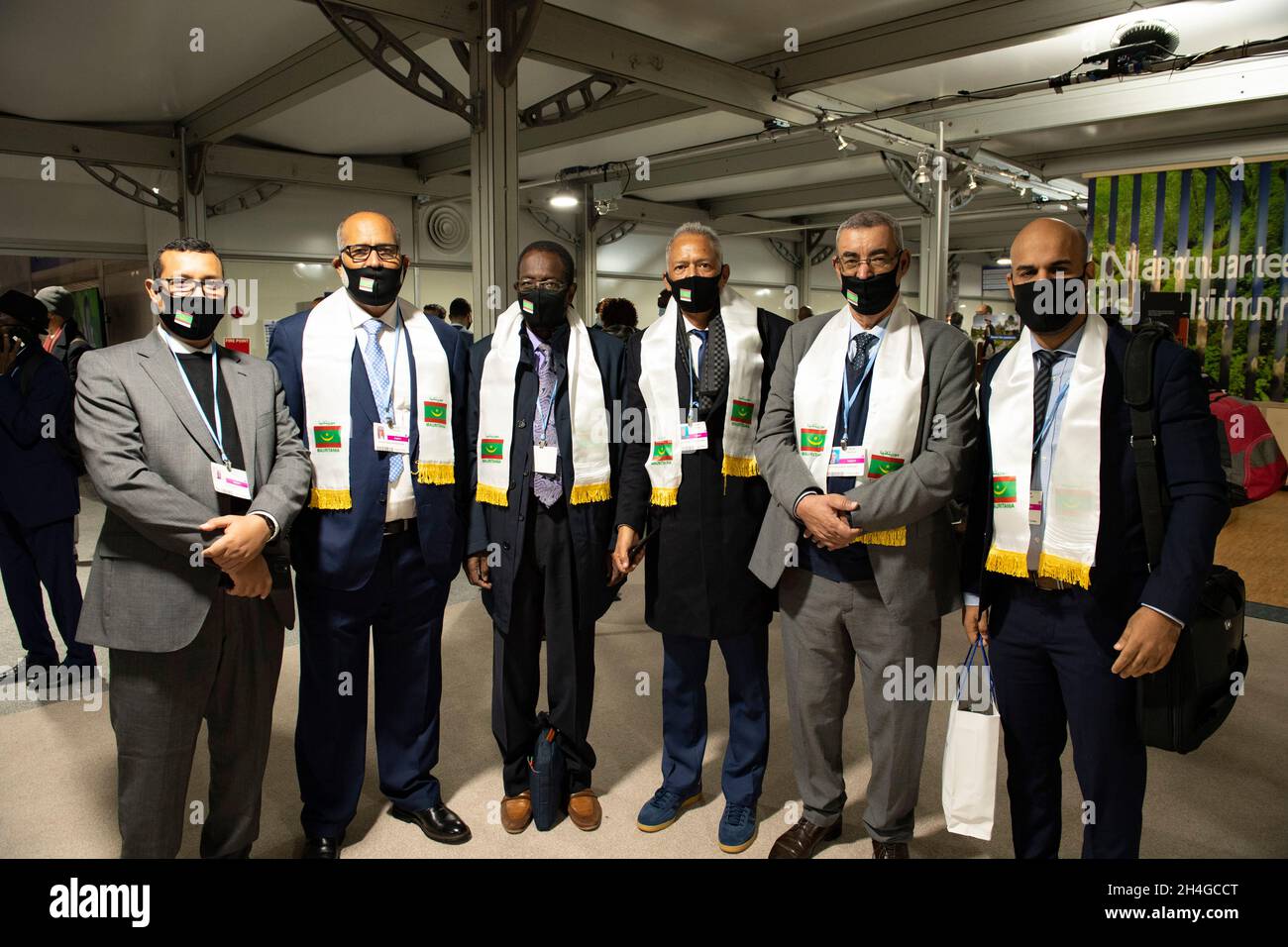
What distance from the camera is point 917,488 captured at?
2268 mm

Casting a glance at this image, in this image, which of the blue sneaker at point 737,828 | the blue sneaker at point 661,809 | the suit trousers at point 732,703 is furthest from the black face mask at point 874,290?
the blue sneaker at point 661,809

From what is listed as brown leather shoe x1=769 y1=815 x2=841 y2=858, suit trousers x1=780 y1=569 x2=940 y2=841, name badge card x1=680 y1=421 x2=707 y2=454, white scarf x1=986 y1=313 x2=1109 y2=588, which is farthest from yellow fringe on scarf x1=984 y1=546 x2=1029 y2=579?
brown leather shoe x1=769 y1=815 x2=841 y2=858

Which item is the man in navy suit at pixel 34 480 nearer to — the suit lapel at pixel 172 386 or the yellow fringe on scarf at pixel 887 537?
the suit lapel at pixel 172 386

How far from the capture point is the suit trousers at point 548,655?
2727 millimetres

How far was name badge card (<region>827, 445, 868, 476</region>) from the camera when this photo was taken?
2379mm

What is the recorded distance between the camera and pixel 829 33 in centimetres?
664

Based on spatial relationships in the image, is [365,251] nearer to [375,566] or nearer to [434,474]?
[434,474]

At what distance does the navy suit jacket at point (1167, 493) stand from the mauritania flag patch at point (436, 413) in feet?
6.01

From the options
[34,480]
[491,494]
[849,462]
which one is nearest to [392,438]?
[491,494]

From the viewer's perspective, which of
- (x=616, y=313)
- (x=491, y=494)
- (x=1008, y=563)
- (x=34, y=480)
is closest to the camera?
(x=1008, y=563)

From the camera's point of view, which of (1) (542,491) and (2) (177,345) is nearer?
(2) (177,345)

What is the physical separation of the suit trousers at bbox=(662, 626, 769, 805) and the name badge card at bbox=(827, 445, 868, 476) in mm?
628

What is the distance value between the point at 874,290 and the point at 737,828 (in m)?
1.73
